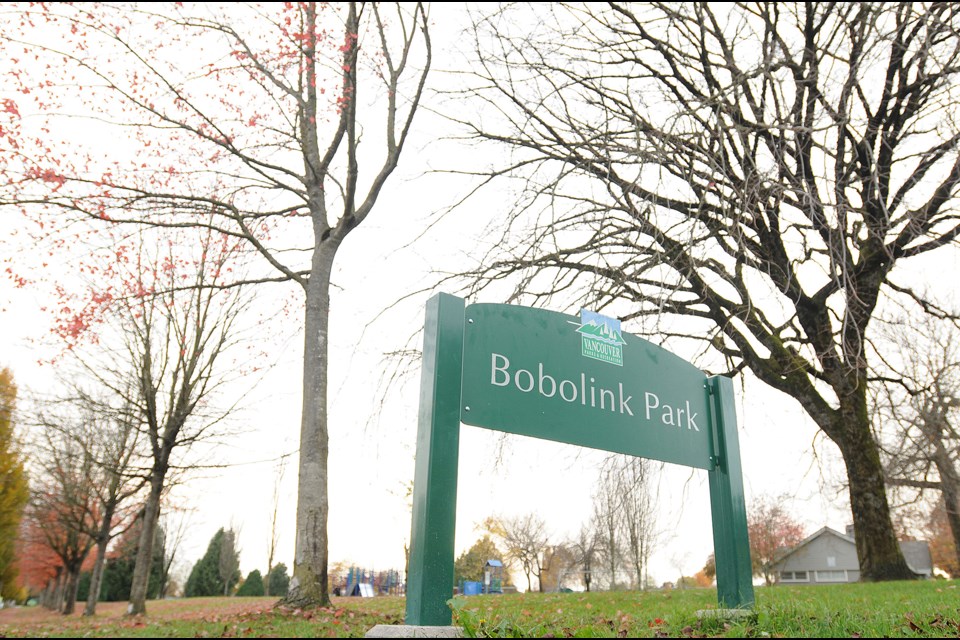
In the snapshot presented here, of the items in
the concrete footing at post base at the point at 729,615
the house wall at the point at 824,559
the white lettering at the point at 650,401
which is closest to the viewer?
the concrete footing at post base at the point at 729,615

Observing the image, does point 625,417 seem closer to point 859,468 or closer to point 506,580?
point 859,468

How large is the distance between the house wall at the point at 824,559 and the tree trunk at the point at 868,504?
129ft

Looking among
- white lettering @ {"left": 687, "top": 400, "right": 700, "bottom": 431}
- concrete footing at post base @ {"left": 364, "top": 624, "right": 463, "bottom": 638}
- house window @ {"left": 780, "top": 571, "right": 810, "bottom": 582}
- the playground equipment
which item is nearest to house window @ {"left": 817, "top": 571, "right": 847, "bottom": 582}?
house window @ {"left": 780, "top": 571, "right": 810, "bottom": 582}

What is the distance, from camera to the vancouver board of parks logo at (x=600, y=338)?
10.4 feet

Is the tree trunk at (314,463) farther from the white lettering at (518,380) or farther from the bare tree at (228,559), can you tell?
the bare tree at (228,559)

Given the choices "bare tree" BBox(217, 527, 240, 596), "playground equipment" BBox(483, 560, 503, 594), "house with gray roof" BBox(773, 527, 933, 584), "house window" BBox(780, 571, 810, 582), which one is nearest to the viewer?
"playground equipment" BBox(483, 560, 503, 594)

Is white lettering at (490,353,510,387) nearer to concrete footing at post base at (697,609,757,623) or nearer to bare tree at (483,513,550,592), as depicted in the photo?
concrete footing at post base at (697,609,757,623)

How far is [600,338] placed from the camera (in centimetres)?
325

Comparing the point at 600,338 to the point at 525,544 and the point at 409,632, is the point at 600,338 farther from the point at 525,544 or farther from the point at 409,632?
the point at 525,544

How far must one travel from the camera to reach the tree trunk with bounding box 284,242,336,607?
790 cm

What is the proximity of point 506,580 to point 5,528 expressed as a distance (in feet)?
73.4

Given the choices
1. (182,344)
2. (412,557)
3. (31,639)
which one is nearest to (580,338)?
(412,557)

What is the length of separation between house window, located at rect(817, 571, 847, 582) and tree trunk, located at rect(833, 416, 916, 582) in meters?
41.2

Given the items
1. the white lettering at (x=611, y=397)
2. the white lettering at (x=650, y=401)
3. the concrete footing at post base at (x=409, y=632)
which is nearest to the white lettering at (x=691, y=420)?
the white lettering at (x=650, y=401)
